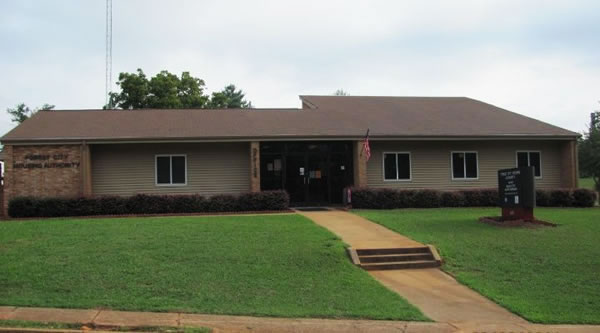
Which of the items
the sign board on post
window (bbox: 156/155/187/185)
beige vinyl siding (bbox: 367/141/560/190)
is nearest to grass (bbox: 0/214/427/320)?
the sign board on post

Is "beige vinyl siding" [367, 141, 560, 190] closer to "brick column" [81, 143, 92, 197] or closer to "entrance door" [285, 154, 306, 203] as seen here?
"entrance door" [285, 154, 306, 203]

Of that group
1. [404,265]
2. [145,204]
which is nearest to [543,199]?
[404,265]

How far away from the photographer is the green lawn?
865 cm

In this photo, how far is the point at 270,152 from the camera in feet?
75.8

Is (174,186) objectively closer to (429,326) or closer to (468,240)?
(468,240)

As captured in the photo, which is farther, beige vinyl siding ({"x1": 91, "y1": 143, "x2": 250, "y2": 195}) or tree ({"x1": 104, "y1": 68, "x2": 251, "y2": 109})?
tree ({"x1": 104, "y1": 68, "x2": 251, "y2": 109})

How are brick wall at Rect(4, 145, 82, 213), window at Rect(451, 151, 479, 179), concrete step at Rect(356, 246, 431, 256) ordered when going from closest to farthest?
concrete step at Rect(356, 246, 431, 256)
brick wall at Rect(4, 145, 82, 213)
window at Rect(451, 151, 479, 179)

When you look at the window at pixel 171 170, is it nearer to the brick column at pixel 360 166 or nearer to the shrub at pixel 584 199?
the brick column at pixel 360 166

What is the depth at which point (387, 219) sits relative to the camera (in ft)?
55.9

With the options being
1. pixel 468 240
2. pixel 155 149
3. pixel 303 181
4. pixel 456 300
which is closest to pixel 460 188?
pixel 303 181

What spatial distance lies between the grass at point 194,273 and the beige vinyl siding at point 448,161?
981 cm

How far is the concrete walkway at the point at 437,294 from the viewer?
8023mm

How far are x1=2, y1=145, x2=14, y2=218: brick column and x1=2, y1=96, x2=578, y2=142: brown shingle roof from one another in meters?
0.47

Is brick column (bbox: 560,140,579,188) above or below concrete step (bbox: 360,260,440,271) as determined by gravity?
above
